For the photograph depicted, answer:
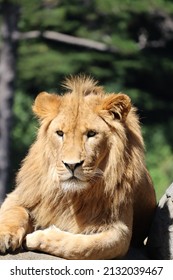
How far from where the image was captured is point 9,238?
15.1ft

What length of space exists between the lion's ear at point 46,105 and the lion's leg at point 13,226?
0.48 m

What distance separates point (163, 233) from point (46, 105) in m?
0.96

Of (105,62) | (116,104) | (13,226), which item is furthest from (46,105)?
(105,62)

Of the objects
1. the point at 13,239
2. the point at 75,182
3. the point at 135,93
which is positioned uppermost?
the point at 135,93

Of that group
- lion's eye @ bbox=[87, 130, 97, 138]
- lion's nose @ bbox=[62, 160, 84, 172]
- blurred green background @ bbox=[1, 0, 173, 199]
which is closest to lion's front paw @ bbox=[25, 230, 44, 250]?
lion's nose @ bbox=[62, 160, 84, 172]

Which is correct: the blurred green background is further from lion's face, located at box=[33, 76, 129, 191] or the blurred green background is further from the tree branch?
lion's face, located at box=[33, 76, 129, 191]

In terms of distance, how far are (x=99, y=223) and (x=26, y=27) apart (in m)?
10.3

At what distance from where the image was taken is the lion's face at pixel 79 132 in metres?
4.49

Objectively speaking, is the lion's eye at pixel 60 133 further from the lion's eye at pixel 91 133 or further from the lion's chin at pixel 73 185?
the lion's chin at pixel 73 185

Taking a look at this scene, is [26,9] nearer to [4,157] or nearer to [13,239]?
[4,157]

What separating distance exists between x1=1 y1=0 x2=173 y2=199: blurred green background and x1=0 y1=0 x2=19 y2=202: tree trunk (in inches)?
10.3

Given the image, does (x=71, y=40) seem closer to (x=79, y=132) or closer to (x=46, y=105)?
(x=46, y=105)

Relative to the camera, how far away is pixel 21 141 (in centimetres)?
1540

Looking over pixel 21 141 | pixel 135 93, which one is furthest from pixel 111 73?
pixel 21 141
